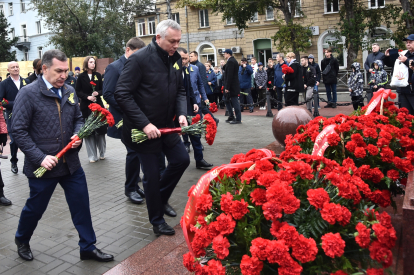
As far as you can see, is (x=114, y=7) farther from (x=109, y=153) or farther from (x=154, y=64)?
(x=154, y=64)

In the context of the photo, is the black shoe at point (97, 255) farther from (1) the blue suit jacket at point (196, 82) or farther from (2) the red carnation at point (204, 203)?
(1) the blue suit jacket at point (196, 82)

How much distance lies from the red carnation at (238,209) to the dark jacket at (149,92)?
6.22ft

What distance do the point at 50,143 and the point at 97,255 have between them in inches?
46.2

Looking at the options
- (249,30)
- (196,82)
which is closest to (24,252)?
(196,82)

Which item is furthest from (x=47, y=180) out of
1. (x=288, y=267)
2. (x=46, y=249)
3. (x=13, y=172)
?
(x=13, y=172)

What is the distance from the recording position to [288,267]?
2.22 metres

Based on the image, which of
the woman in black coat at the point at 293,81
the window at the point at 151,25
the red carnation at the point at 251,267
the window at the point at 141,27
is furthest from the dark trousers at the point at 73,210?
the window at the point at 141,27

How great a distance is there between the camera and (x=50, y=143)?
12.7 feet

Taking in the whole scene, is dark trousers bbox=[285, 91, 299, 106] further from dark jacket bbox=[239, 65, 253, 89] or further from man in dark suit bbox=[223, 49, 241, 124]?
dark jacket bbox=[239, 65, 253, 89]

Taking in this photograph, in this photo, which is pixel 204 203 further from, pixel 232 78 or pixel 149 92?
pixel 232 78

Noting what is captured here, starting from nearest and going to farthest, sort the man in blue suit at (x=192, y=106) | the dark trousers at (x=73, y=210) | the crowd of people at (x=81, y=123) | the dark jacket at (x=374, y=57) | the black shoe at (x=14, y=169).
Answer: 1. the crowd of people at (x=81, y=123)
2. the dark trousers at (x=73, y=210)
3. the man in blue suit at (x=192, y=106)
4. the black shoe at (x=14, y=169)
5. the dark jacket at (x=374, y=57)

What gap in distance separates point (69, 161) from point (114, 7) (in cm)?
3679

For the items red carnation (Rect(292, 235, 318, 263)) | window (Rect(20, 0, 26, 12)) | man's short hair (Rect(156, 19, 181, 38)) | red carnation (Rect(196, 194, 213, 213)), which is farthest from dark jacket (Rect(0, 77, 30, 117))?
window (Rect(20, 0, 26, 12))

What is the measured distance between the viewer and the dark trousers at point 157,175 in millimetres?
4371
